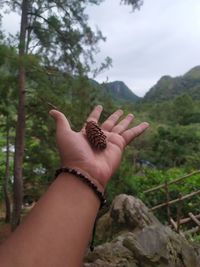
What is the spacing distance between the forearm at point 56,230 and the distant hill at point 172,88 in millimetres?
53041

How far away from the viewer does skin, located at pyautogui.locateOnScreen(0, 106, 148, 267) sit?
2.47 ft

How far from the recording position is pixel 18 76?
8164mm

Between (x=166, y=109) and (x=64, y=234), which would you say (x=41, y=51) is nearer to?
(x=64, y=234)

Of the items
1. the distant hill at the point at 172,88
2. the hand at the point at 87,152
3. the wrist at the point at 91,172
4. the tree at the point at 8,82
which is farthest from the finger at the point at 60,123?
the distant hill at the point at 172,88

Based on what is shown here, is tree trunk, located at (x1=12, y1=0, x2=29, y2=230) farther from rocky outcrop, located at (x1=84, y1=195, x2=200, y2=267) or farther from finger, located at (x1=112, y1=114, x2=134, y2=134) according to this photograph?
finger, located at (x1=112, y1=114, x2=134, y2=134)

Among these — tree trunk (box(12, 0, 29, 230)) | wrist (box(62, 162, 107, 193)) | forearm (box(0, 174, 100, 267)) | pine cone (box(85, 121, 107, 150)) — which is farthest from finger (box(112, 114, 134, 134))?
tree trunk (box(12, 0, 29, 230))

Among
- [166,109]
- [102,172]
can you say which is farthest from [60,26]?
[166,109]

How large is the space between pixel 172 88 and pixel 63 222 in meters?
69.8

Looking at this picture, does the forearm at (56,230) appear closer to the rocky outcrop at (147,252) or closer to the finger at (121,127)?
the finger at (121,127)

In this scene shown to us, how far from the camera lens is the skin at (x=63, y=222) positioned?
75 centimetres

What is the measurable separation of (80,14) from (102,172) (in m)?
8.35

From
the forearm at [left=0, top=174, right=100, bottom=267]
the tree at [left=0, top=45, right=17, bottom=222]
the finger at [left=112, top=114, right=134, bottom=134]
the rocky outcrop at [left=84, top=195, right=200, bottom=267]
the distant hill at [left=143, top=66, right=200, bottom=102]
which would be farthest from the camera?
the distant hill at [left=143, top=66, right=200, bottom=102]

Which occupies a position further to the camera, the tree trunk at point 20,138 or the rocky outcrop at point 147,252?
the tree trunk at point 20,138

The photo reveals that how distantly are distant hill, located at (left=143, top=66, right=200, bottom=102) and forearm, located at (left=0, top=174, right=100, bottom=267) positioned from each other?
5304 cm
